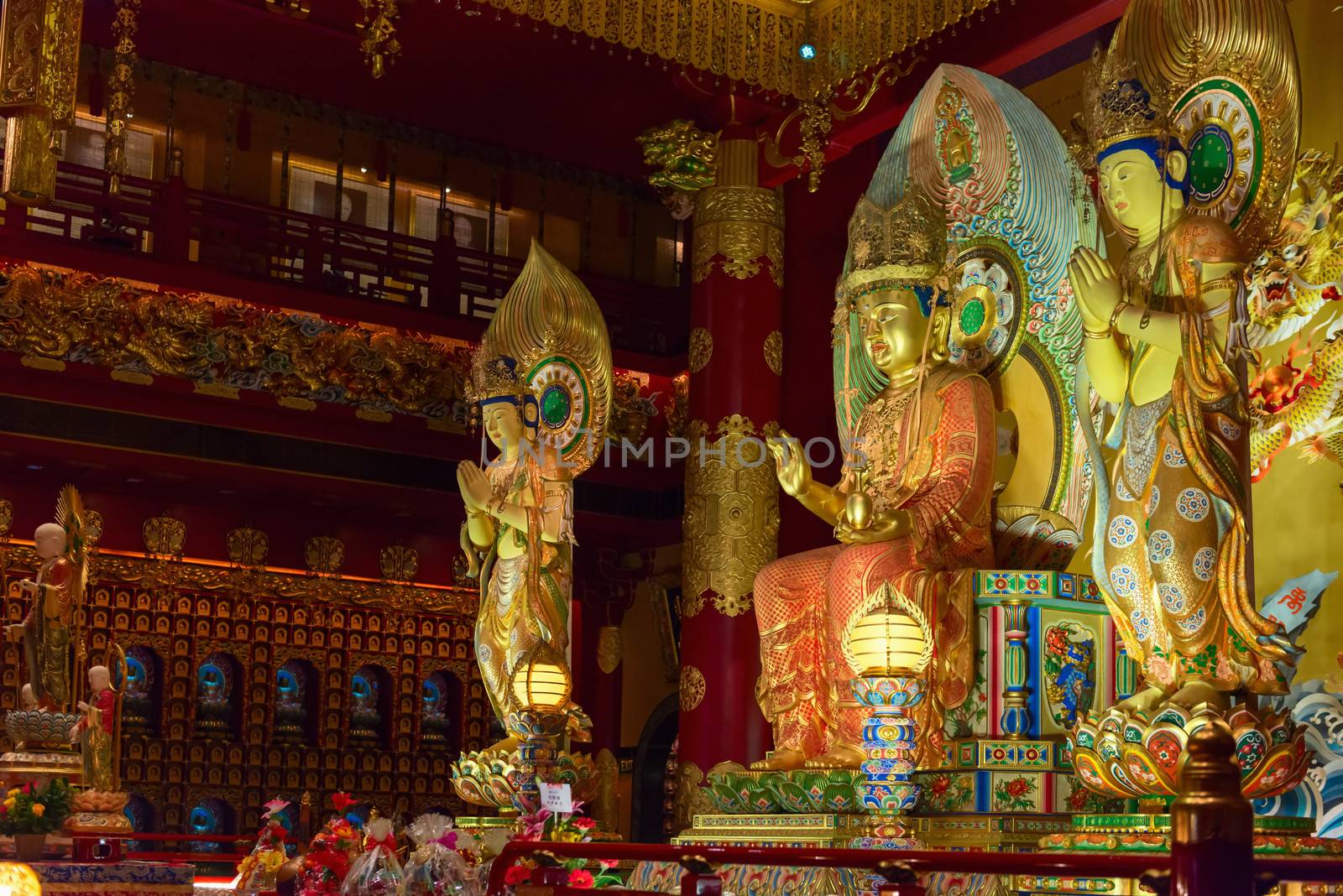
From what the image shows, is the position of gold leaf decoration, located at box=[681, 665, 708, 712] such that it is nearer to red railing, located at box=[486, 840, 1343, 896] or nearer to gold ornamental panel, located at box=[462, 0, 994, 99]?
gold ornamental panel, located at box=[462, 0, 994, 99]

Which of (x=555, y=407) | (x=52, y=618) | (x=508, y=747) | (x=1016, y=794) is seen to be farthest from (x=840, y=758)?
(x=52, y=618)

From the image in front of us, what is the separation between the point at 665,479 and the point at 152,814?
3205 millimetres

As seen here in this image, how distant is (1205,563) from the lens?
13.0 ft

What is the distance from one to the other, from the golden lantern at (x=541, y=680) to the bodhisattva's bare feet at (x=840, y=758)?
1443 mm

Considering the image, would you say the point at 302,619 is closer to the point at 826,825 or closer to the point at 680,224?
the point at 680,224

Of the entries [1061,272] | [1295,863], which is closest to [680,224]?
[1061,272]

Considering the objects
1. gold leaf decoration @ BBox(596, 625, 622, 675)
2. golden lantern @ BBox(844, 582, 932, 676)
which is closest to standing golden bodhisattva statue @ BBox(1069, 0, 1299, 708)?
golden lantern @ BBox(844, 582, 932, 676)

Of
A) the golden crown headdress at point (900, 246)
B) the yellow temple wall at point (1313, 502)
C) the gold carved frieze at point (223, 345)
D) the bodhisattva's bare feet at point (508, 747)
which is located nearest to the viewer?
the yellow temple wall at point (1313, 502)

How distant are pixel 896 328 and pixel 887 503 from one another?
0.58 m

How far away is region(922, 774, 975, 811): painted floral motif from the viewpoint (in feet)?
15.5

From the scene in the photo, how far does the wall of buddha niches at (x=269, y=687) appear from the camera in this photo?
8.62 metres

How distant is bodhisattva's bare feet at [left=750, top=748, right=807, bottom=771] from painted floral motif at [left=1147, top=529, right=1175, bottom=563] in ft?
5.01

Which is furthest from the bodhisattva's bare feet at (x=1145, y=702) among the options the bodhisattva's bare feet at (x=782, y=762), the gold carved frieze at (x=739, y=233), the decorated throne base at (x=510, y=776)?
the gold carved frieze at (x=739, y=233)

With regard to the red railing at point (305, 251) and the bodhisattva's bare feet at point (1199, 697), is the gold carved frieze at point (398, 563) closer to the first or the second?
the red railing at point (305, 251)
